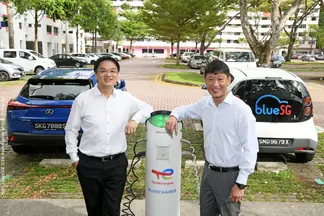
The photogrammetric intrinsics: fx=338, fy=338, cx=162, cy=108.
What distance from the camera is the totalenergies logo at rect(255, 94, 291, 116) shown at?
5109 millimetres

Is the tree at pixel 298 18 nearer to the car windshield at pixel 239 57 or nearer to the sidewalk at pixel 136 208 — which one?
the car windshield at pixel 239 57

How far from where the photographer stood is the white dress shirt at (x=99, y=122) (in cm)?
276

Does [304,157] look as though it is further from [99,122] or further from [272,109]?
[99,122]

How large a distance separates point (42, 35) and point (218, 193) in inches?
1697

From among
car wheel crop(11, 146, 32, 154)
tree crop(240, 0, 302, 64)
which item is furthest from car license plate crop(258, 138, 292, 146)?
tree crop(240, 0, 302, 64)

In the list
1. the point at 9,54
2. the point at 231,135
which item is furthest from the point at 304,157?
the point at 9,54

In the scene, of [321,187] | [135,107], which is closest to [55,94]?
[135,107]

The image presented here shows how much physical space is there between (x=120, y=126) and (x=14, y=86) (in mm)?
14785

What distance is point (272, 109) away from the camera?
5176 mm

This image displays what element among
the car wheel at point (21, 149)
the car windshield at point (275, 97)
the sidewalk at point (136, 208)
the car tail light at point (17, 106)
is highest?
the car windshield at point (275, 97)

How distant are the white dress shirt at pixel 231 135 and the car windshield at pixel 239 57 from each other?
56.7ft

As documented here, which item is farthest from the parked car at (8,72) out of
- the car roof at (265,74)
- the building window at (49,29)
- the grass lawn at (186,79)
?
the building window at (49,29)

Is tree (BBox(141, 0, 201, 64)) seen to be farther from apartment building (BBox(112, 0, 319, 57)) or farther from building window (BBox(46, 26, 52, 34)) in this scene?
apartment building (BBox(112, 0, 319, 57))

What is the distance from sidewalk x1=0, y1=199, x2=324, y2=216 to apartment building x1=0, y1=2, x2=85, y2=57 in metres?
26.7
